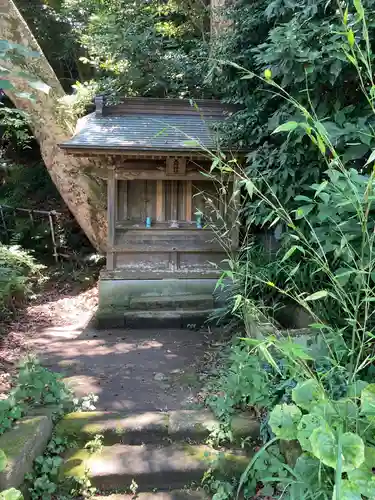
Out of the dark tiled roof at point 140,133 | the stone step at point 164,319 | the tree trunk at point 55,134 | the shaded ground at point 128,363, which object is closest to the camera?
the shaded ground at point 128,363

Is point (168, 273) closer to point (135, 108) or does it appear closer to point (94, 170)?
point (94, 170)

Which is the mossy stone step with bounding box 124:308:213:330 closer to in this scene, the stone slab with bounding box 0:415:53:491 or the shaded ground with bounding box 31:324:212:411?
the shaded ground with bounding box 31:324:212:411

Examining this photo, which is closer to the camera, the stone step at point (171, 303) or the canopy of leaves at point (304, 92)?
the canopy of leaves at point (304, 92)

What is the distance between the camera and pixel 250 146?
17.6 ft

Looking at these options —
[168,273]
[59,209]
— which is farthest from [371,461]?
[59,209]

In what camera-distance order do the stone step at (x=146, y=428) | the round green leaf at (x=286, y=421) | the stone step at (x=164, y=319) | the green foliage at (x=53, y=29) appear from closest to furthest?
1. the round green leaf at (x=286, y=421)
2. the stone step at (x=146, y=428)
3. the stone step at (x=164, y=319)
4. the green foliage at (x=53, y=29)

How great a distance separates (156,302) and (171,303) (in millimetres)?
228

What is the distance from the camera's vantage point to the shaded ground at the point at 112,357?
147 inches

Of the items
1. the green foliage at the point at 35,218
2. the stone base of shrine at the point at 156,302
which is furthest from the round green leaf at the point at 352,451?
the green foliage at the point at 35,218

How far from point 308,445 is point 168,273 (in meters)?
4.88

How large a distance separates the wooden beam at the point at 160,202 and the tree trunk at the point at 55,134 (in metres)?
1.38

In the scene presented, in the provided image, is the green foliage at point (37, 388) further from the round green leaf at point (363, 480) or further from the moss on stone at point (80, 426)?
the round green leaf at point (363, 480)

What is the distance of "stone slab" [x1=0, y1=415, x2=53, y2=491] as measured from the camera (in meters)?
2.07

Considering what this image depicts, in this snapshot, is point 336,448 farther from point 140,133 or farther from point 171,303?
point 140,133
